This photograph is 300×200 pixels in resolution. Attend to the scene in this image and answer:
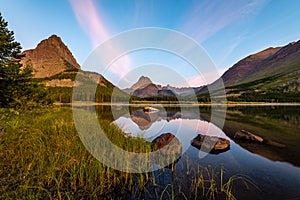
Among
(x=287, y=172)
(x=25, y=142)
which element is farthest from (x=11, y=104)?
(x=287, y=172)

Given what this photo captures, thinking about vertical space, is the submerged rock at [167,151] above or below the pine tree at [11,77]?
below

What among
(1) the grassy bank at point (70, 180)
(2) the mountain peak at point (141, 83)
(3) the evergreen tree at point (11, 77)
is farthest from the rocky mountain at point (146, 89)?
(3) the evergreen tree at point (11, 77)

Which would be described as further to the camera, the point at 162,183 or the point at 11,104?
the point at 11,104

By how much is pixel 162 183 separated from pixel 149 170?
121 cm

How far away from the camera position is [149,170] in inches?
314

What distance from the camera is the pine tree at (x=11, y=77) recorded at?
16041mm

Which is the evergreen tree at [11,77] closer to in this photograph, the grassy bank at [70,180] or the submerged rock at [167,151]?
the grassy bank at [70,180]

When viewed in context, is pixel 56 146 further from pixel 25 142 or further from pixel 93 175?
pixel 93 175

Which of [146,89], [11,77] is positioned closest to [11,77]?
[11,77]

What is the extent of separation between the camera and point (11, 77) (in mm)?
16109

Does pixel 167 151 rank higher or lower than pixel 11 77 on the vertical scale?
lower

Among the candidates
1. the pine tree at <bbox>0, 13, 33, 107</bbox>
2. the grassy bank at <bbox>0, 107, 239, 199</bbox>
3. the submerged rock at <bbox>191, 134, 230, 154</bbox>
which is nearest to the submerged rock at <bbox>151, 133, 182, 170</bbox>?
the grassy bank at <bbox>0, 107, 239, 199</bbox>

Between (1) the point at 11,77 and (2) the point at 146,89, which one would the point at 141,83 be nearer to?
(1) the point at 11,77

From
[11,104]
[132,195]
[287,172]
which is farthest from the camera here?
[11,104]
